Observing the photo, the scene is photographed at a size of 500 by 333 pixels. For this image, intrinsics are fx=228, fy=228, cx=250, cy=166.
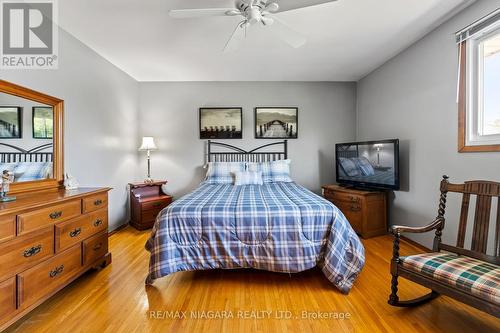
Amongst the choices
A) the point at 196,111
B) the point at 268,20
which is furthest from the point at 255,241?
the point at 196,111

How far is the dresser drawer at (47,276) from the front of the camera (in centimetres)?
151

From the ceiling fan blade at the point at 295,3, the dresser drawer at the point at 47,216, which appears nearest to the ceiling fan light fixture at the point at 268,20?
the ceiling fan blade at the point at 295,3

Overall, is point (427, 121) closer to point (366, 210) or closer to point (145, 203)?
point (366, 210)

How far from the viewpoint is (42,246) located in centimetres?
166

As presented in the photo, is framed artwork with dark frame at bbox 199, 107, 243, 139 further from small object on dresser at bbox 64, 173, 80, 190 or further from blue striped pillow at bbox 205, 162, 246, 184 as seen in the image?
small object on dresser at bbox 64, 173, 80, 190

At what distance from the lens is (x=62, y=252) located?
1.83 metres

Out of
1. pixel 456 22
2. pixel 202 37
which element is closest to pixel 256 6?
pixel 202 37

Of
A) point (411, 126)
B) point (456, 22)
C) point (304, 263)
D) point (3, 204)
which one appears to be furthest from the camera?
point (411, 126)

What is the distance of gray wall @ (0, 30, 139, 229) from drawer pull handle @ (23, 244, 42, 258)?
1.21m

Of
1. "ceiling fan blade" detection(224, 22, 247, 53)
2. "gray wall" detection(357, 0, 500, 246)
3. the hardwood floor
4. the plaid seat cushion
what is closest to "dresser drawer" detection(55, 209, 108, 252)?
the hardwood floor

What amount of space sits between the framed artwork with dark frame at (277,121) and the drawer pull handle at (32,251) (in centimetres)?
337

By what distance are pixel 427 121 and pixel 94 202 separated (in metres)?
3.78

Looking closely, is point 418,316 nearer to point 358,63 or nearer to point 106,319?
point 106,319

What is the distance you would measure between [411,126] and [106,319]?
378 centimetres
